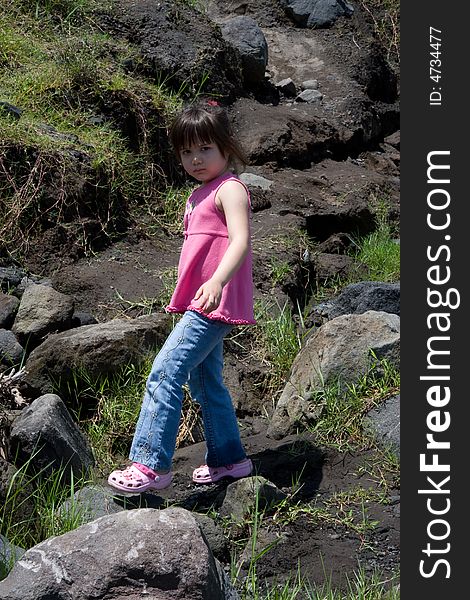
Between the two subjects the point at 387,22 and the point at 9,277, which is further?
the point at 387,22

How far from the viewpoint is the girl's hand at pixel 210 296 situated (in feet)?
12.0

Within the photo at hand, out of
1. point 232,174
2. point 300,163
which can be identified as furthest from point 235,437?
point 300,163

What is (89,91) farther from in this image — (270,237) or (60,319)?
(60,319)

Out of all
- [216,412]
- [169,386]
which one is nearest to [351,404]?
[216,412]

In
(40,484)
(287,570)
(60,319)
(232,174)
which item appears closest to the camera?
(287,570)

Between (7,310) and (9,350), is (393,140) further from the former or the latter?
(9,350)

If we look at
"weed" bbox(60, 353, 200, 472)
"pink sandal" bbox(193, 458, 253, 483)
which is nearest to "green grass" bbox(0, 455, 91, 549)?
"pink sandal" bbox(193, 458, 253, 483)

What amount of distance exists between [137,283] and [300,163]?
257cm

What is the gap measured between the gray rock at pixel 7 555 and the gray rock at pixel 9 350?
168cm

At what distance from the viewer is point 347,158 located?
335 inches

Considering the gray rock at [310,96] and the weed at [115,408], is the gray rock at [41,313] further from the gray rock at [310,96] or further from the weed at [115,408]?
the gray rock at [310,96]

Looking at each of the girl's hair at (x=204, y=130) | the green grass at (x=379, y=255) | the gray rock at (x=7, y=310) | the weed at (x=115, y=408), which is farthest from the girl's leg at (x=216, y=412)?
the green grass at (x=379, y=255)

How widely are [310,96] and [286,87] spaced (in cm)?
22

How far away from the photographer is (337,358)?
184 inches
